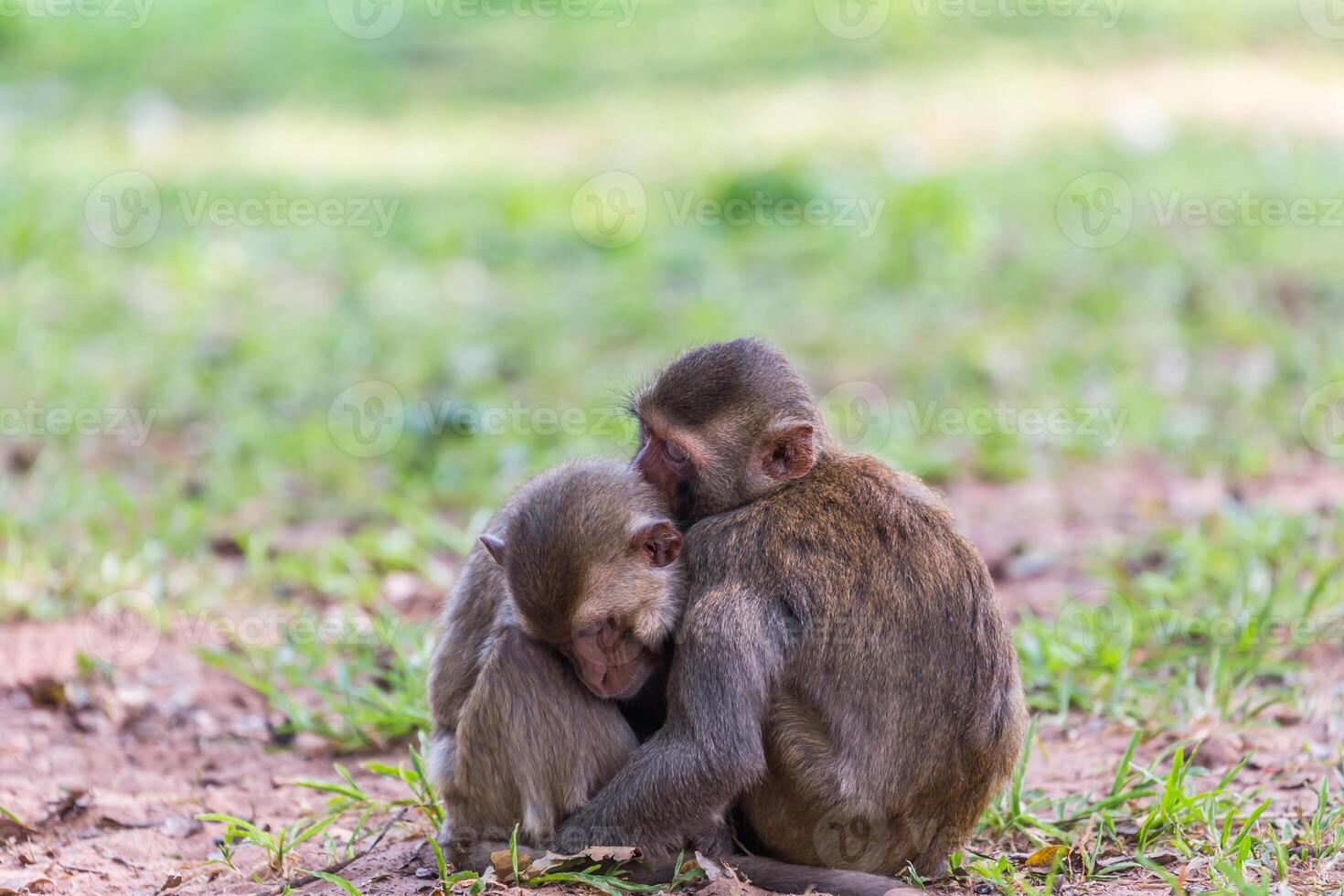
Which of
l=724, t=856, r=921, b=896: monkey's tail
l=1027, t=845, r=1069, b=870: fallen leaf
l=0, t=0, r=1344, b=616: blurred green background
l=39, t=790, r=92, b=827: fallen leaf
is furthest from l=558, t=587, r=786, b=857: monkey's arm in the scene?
l=39, t=790, r=92, b=827: fallen leaf

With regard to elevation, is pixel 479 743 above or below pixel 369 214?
below

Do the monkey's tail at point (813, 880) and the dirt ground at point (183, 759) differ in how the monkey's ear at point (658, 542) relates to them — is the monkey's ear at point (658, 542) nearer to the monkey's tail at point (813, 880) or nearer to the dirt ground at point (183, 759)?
the monkey's tail at point (813, 880)

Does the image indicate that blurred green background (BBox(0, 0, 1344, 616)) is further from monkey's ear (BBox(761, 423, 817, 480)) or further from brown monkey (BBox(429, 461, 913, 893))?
brown monkey (BBox(429, 461, 913, 893))

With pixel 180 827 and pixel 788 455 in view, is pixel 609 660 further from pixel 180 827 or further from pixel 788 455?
pixel 180 827

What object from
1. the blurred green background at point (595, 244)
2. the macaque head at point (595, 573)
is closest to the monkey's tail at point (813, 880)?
the macaque head at point (595, 573)

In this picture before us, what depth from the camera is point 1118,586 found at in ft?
21.5

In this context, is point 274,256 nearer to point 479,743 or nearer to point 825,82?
point 825,82

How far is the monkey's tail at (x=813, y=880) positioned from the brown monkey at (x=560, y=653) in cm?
48

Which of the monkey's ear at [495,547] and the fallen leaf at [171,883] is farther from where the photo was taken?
the fallen leaf at [171,883]

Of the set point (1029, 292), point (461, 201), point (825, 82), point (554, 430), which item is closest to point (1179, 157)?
point (1029, 292)

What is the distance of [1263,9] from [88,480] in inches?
568

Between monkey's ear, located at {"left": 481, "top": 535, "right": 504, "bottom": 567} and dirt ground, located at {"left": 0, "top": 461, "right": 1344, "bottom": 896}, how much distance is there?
3.09 feet

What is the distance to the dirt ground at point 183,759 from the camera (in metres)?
4.42

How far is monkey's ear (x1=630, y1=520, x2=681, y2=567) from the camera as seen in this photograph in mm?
4012
